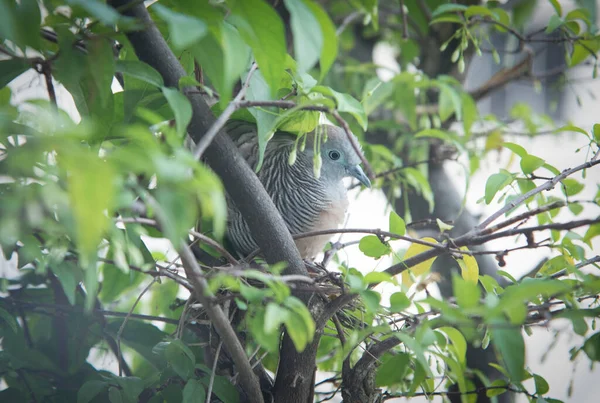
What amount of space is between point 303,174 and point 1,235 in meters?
0.89

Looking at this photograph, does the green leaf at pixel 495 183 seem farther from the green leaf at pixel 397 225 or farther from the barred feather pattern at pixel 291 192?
the barred feather pattern at pixel 291 192

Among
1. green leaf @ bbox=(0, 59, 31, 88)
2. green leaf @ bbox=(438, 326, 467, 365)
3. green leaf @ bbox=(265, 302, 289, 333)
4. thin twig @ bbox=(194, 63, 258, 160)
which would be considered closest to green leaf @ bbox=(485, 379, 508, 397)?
green leaf @ bbox=(438, 326, 467, 365)

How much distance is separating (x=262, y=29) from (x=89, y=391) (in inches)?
25.1

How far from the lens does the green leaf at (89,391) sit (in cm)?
86

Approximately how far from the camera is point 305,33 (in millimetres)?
527

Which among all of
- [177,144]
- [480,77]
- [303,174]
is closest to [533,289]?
[177,144]

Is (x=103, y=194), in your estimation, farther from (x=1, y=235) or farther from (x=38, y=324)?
(x=38, y=324)

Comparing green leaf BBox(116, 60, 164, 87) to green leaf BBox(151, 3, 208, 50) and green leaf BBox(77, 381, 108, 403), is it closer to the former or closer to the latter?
green leaf BBox(151, 3, 208, 50)

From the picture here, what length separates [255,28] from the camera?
587 mm

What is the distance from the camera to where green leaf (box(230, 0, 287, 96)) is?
0.58 meters

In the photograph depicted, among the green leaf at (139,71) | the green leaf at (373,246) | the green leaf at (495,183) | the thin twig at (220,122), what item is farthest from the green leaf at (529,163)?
the green leaf at (139,71)

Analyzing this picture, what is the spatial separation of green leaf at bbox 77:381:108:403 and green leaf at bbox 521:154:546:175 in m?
0.78

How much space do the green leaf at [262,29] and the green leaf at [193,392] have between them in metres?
0.50

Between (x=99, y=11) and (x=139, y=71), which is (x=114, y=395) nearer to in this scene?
(x=139, y=71)
